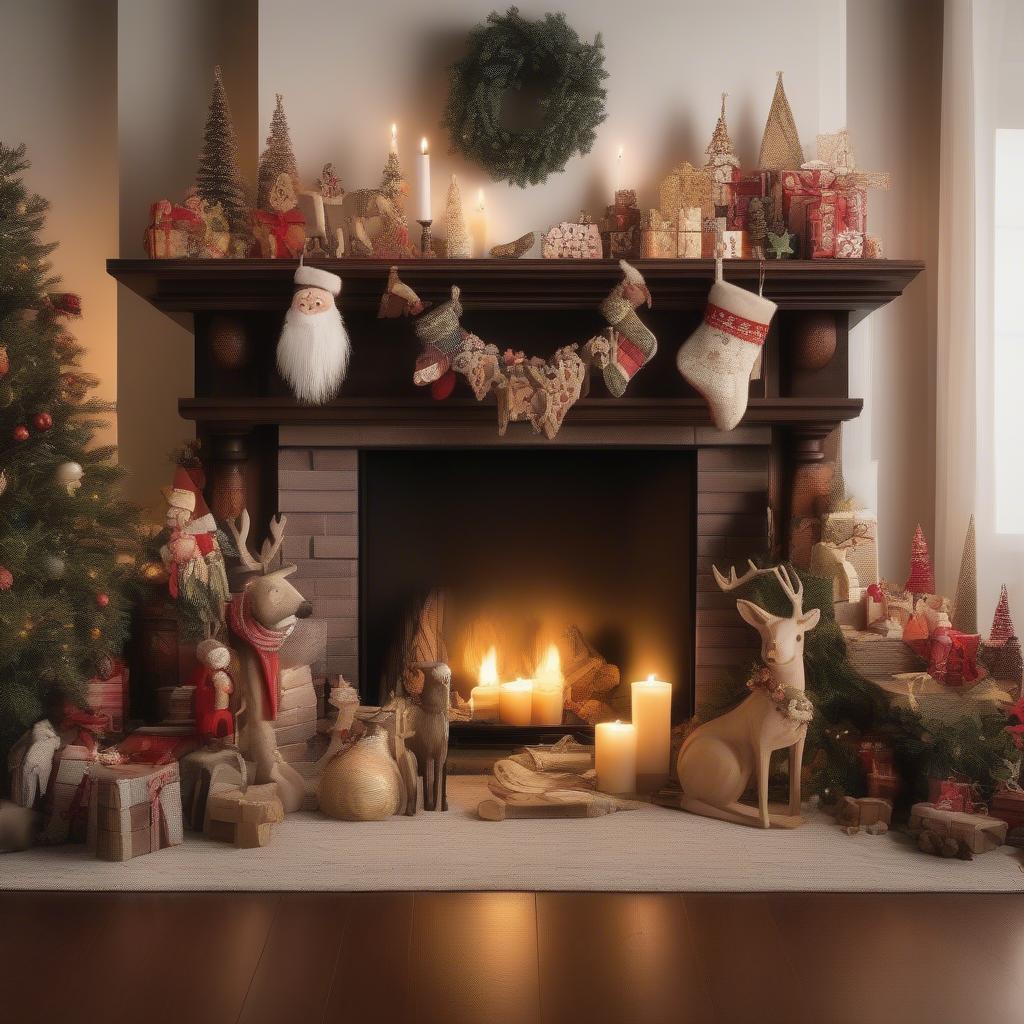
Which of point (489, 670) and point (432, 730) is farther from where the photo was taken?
point (489, 670)

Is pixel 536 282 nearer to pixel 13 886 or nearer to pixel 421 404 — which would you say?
pixel 421 404

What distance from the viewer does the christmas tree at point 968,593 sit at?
3.22m

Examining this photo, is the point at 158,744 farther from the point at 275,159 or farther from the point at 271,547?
the point at 275,159

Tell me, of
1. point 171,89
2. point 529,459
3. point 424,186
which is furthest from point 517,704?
point 171,89

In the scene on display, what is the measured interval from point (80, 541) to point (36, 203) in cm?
93

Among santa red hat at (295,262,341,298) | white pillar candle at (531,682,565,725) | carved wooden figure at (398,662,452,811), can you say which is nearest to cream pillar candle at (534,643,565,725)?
white pillar candle at (531,682,565,725)

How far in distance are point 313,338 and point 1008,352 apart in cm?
213

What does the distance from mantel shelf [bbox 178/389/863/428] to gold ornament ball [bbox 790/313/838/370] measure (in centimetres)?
12

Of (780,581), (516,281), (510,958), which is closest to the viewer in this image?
(510,958)

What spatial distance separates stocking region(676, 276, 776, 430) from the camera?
289 cm

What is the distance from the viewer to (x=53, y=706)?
114 inches

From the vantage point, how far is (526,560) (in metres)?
3.48

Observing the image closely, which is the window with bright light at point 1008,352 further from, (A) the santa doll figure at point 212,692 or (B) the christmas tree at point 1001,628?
(A) the santa doll figure at point 212,692

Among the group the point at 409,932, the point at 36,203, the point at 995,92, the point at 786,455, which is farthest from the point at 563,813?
the point at 995,92
